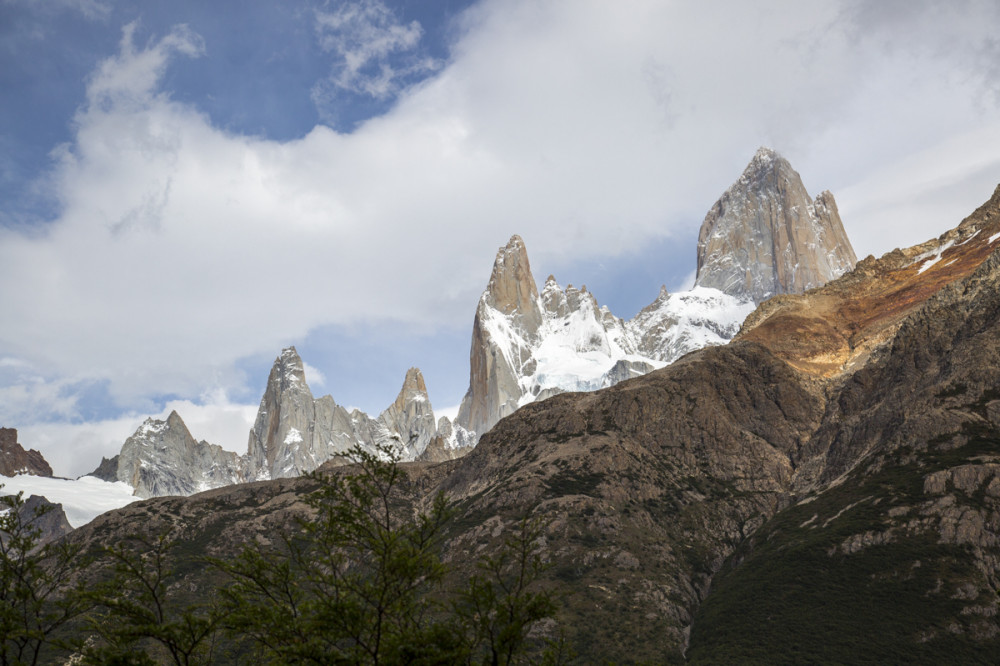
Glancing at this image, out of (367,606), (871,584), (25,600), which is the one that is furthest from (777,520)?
(25,600)

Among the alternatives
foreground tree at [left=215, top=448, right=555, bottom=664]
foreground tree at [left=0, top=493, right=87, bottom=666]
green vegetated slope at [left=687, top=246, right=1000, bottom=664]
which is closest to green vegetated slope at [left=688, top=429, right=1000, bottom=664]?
green vegetated slope at [left=687, top=246, right=1000, bottom=664]

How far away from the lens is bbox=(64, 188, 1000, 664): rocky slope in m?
107

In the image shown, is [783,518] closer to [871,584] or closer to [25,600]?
[871,584]

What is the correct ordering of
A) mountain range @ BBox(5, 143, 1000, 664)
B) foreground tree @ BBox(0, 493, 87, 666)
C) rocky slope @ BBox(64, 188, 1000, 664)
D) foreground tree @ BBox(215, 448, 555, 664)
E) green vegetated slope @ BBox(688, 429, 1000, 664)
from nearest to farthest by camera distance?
foreground tree @ BBox(215, 448, 555, 664)
foreground tree @ BBox(0, 493, 87, 666)
green vegetated slope @ BBox(688, 429, 1000, 664)
mountain range @ BBox(5, 143, 1000, 664)
rocky slope @ BBox(64, 188, 1000, 664)

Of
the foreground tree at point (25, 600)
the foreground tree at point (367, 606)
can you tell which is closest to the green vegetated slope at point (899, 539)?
the foreground tree at point (367, 606)

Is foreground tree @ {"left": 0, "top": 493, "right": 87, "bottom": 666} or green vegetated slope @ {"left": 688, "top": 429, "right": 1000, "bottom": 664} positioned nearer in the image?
foreground tree @ {"left": 0, "top": 493, "right": 87, "bottom": 666}

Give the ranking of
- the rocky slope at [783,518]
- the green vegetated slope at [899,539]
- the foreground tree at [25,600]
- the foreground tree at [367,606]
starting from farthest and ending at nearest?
the rocky slope at [783,518] → the green vegetated slope at [899,539] → the foreground tree at [25,600] → the foreground tree at [367,606]

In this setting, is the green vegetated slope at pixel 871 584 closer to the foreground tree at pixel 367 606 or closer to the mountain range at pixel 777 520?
the mountain range at pixel 777 520

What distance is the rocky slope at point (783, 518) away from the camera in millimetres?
106812

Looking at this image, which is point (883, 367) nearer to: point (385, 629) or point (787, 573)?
point (787, 573)

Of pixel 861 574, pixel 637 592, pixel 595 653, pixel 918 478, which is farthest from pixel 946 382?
pixel 595 653

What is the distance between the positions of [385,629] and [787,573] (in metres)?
110

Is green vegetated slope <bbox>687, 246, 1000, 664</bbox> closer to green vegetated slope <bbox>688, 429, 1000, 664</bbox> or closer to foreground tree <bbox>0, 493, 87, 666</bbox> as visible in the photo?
green vegetated slope <bbox>688, 429, 1000, 664</bbox>

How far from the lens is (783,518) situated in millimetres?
148875
